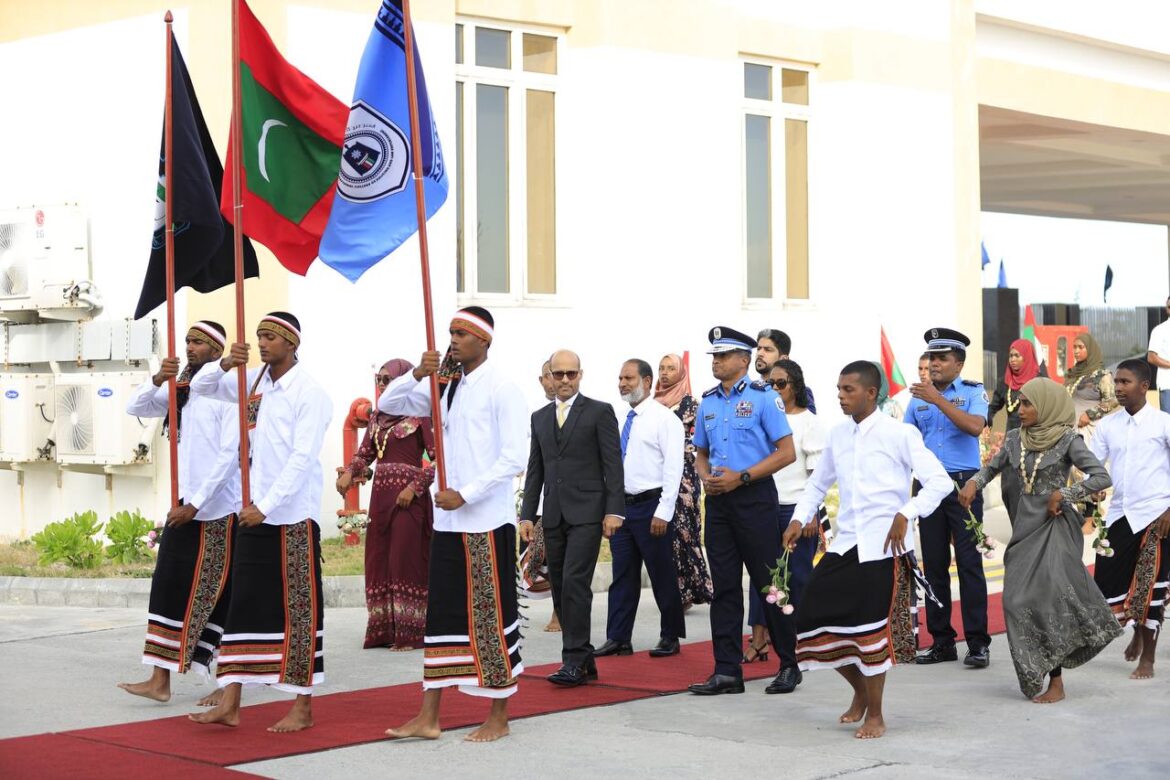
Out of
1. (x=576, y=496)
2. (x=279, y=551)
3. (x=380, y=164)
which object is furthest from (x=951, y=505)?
(x=279, y=551)

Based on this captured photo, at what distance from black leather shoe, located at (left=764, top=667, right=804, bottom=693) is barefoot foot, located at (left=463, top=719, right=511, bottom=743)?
1823 mm

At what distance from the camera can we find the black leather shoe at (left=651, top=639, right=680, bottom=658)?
1029cm

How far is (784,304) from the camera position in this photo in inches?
737

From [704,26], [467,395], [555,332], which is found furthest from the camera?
[704,26]

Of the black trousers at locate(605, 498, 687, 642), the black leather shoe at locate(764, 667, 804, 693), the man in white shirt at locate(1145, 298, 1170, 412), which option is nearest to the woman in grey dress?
the black leather shoe at locate(764, 667, 804, 693)

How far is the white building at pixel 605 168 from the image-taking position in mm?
15109

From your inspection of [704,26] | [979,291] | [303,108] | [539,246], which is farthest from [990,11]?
[303,108]

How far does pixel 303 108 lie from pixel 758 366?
3.78 metres

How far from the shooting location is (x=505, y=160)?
54.4ft

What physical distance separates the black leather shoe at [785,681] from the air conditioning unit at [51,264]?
8768mm

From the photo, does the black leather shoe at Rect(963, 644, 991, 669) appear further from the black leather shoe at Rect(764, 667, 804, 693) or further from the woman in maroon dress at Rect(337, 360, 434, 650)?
the woman in maroon dress at Rect(337, 360, 434, 650)

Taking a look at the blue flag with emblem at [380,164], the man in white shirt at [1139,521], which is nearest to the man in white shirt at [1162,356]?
the man in white shirt at [1139,521]

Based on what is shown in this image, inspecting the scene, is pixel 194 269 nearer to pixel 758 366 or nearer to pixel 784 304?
pixel 758 366

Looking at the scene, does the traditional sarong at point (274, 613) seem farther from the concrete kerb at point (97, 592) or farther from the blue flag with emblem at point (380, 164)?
the concrete kerb at point (97, 592)
